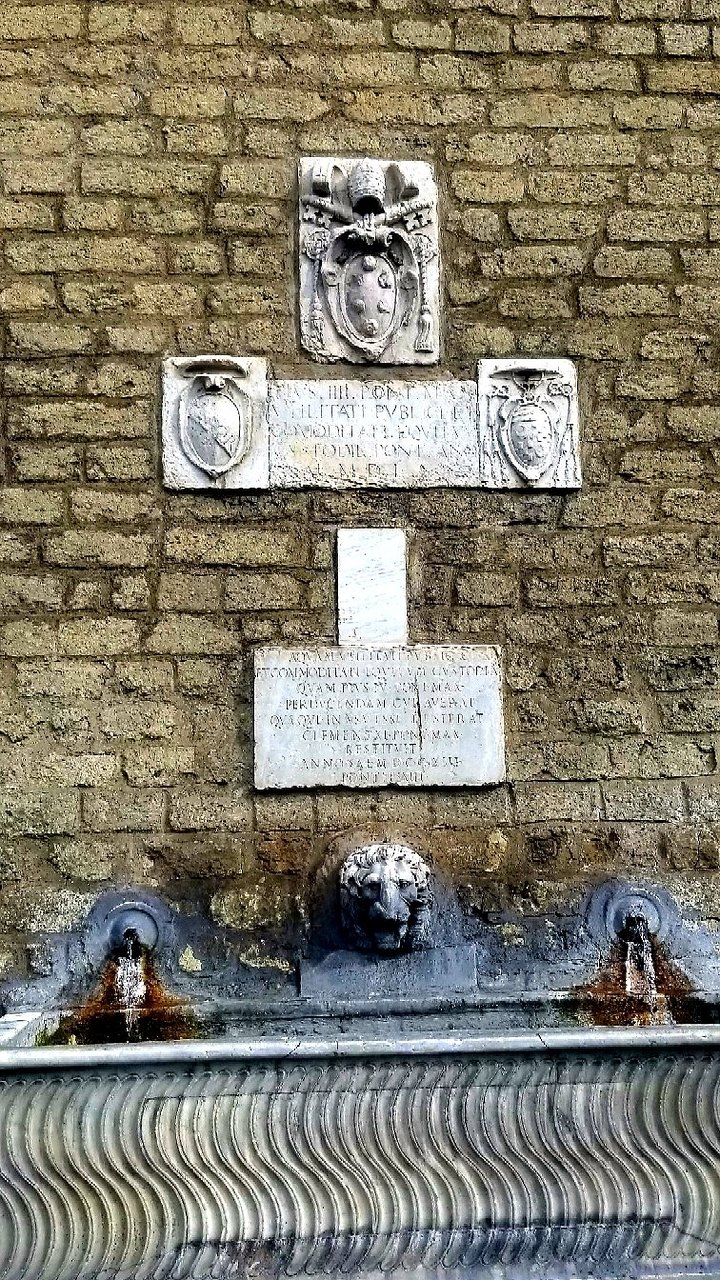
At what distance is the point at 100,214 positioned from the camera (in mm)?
3975

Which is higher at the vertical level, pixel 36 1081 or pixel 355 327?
pixel 355 327

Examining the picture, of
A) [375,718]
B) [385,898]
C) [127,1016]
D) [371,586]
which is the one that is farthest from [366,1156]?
[371,586]

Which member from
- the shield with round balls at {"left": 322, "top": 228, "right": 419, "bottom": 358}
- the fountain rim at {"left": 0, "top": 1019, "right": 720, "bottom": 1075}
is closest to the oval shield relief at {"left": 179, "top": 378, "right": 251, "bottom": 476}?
the shield with round balls at {"left": 322, "top": 228, "right": 419, "bottom": 358}

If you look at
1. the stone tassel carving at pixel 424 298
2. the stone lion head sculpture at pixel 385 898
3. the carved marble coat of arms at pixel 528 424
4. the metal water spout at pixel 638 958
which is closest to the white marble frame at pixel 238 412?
the stone tassel carving at pixel 424 298

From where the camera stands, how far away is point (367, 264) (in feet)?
13.1

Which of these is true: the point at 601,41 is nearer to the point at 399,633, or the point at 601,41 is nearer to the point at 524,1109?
the point at 399,633

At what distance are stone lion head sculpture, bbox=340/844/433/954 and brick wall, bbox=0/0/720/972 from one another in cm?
18

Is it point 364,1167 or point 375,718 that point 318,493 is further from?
point 364,1167

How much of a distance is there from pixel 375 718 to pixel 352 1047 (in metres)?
1.17

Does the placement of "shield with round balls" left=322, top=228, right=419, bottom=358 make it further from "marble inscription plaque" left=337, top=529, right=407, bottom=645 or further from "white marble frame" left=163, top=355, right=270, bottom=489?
"marble inscription plaque" left=337, top=529, right=407, bottom=645

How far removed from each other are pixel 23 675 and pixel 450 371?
160 centimetres

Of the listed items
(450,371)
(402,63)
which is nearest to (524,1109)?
(450,371)

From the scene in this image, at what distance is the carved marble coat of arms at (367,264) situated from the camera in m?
3.97

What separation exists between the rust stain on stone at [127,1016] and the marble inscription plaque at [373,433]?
1.50 metres
